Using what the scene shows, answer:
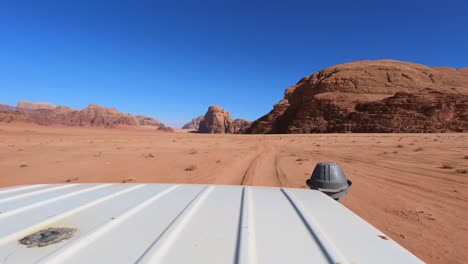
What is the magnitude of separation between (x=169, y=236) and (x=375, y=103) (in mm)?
65688

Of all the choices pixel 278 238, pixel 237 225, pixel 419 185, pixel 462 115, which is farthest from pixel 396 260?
pixel 462 115

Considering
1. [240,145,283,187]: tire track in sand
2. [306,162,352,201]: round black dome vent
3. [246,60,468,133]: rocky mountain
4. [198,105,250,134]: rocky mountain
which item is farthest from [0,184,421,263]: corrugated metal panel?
[198,105,250,134]: rocky mountain

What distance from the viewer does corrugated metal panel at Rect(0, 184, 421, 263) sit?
3.80ft

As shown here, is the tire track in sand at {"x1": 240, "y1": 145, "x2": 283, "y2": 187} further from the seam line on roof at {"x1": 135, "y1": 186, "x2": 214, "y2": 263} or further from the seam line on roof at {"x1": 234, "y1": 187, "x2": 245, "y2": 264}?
the seam line on roof at {"x1": 135, "y1": 186, "x2": 214, "y2": 263}

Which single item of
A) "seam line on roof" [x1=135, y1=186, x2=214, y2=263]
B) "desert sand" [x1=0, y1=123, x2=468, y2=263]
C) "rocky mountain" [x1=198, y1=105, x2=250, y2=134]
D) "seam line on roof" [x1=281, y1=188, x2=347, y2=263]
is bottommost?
"desert sand" [x1=0, y1=123, x2=468, y2=263]

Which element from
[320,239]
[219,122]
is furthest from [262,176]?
[219,122]

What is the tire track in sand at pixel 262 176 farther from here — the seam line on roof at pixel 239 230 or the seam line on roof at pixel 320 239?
the seam line on roof at pixel 320 239

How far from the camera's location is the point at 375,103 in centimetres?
5766

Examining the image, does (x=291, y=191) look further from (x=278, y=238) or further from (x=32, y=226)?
(x=32, y=226)

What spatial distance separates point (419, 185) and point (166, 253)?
6.00m

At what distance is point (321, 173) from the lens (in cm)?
254

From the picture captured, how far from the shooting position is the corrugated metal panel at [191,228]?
116 centimetres

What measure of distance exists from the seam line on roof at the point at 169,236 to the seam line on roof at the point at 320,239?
2.42 feet

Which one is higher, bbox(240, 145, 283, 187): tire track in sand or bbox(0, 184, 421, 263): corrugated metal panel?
bbox(0, 184, 421, 263): corrugated metal panel
